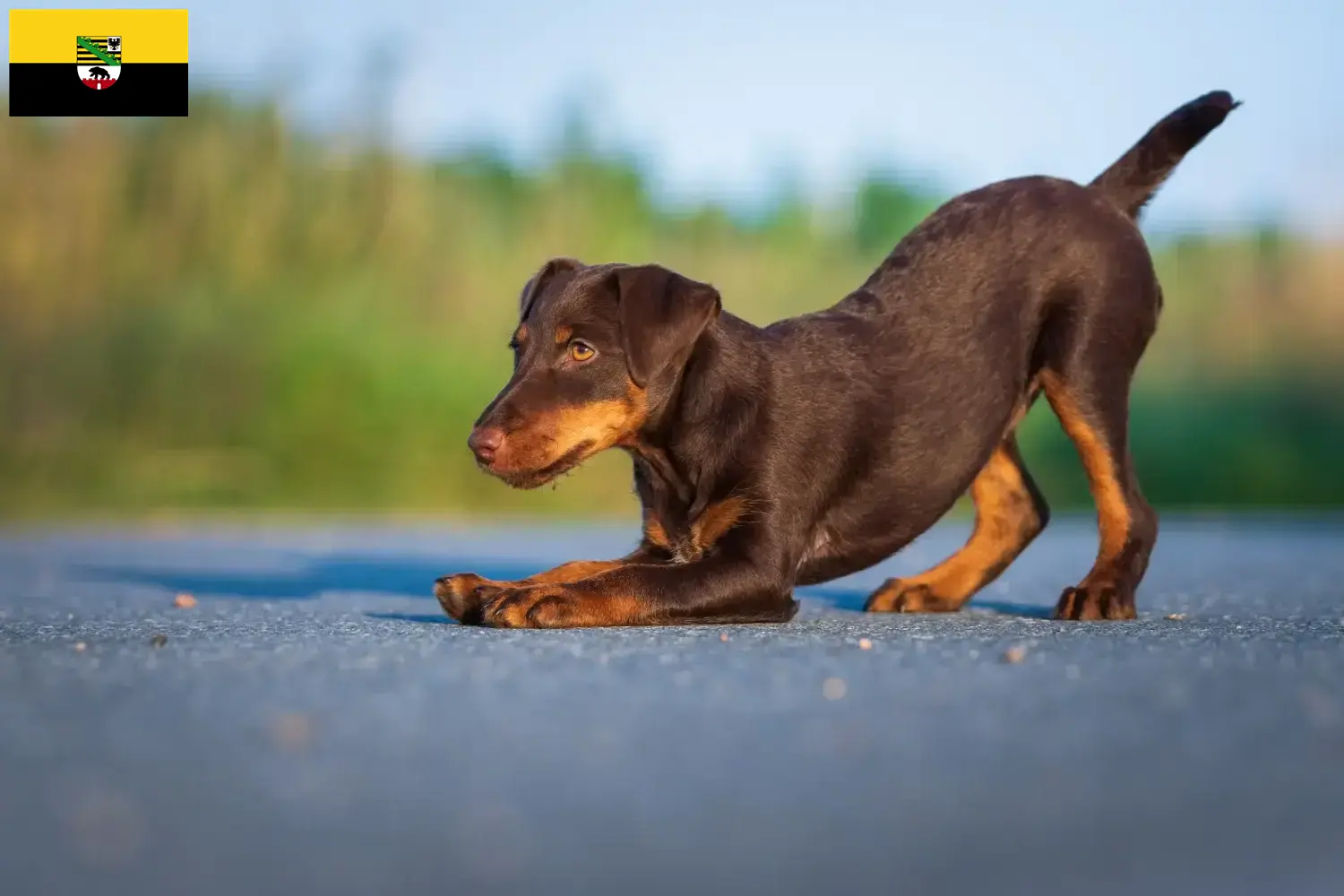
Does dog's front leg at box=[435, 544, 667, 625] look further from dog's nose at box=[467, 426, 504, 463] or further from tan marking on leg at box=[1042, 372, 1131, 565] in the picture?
tan marking on leg at box=[1042, 372, 1131, 565]

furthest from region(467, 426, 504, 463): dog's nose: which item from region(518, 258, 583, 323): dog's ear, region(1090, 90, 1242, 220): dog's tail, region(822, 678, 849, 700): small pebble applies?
region(1090, 90, 1242, 220): dog's tail

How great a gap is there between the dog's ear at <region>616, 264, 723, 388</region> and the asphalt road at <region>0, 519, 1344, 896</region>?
864 mm

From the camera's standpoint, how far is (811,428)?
5.04m

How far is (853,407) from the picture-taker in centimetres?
517

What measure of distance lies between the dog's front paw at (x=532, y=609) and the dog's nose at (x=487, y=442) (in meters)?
0.39

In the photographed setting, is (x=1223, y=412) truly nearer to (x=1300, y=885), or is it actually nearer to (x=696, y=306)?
(x=696, y=306)

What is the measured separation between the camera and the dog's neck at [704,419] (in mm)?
4867

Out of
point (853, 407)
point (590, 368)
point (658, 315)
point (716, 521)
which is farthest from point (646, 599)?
point (853, 407)

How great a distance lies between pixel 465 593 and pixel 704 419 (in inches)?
34.8

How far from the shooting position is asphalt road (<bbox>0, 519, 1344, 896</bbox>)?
1942 mm

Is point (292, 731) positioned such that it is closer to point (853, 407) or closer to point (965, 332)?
point (853, 407)

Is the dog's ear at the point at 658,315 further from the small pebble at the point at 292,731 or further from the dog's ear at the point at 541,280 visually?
the small pebble at the point at 292,731

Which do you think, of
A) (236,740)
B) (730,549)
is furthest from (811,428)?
(236,740)

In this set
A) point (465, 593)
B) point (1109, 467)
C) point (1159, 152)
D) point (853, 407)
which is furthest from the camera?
point (1159, 152)
